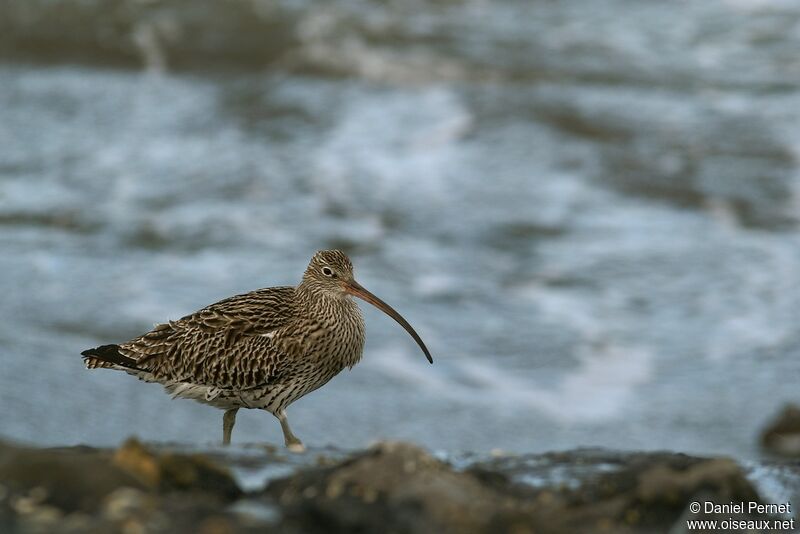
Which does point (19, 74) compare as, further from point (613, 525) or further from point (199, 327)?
point (613, 525)

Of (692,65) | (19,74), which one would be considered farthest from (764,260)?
(19,74)

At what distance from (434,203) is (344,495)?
1011cm

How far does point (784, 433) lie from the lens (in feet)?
31.5

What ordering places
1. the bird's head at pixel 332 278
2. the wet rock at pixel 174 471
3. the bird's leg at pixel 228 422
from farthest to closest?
the bird's head at pixel 332 278 < the bird's leg at pixel 228 422 < the wet rock at pixel 174 471

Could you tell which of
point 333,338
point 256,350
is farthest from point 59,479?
point 333,338

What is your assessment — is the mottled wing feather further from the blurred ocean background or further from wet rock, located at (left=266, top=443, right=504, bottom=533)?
wet rock, located at (left=266, top=443, right=504, bottom=533)

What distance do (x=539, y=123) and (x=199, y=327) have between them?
9.80m

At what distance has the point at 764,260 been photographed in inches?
531

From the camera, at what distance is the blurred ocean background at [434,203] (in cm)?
1057

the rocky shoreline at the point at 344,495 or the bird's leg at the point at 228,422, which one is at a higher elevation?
the bird's leg at the point at 228,422

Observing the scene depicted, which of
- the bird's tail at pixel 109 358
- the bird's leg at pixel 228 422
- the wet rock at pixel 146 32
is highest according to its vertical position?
the wet rock at pixel 146 32

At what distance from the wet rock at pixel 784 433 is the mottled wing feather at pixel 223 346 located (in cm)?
376

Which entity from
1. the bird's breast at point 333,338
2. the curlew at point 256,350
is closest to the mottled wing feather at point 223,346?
the curlew at point 256,350

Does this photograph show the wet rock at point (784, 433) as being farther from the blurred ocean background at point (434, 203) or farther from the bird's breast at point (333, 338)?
the bird's breast at point (333, 338)
